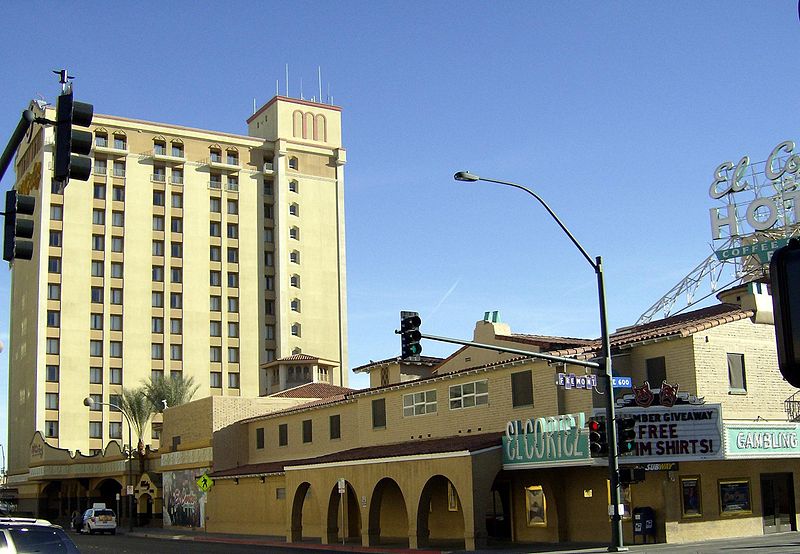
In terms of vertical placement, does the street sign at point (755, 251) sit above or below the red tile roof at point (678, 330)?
above

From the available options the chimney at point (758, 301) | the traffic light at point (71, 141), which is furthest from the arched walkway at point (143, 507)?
the traffic light at point (71, 141)

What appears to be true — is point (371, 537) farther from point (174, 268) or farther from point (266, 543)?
point (174, 268)

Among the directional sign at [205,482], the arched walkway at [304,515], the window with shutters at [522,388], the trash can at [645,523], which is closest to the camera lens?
the trash can at [645,523]

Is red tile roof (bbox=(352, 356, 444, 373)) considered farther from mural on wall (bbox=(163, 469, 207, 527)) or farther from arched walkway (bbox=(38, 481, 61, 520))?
arched walkway (bbox=(38, 481, 61, 520))

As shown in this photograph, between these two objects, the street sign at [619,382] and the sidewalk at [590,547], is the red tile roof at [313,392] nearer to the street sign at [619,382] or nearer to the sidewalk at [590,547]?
the sidewalk at [590,547]

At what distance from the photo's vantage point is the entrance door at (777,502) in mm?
35156

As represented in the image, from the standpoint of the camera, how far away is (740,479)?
3450 centimetres

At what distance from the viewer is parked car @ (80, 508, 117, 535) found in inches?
2498

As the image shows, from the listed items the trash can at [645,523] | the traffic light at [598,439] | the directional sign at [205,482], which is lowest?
the trash can at [645,523]

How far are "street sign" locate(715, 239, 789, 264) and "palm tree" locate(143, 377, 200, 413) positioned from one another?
160ft

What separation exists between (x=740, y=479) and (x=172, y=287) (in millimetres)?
75459

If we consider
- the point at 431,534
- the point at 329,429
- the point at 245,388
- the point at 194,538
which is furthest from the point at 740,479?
the point at 245,388

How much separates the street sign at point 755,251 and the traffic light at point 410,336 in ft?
96.5

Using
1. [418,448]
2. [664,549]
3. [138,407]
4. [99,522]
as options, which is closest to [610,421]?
[664,549]
